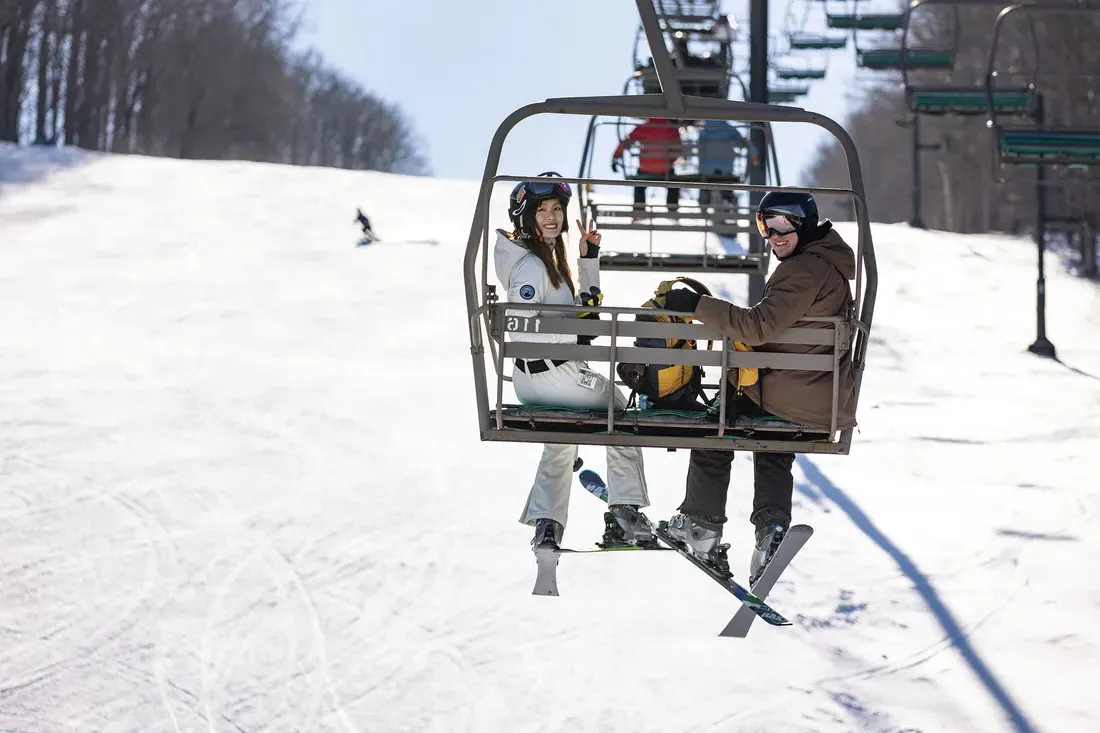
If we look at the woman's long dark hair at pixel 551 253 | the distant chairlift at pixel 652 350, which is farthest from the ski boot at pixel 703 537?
the woman's long dark hair at pixel 551 253

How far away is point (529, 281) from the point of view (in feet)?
15.9

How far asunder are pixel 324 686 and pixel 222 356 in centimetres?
756

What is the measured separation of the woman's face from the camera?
4.88 m

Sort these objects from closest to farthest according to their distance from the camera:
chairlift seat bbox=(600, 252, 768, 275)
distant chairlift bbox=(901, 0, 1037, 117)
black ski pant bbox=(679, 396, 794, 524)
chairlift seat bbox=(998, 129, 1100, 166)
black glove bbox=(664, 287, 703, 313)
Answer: black glove bbox=(664, 287, 703, 313) → black ski pant bbox=(679, 396, 794, 524) → chairlift seat bbox=(600, 252, 768, 275) → chairlift seat bbox=(998, 129, 1100, 166) → distant chairlift bbox=(901, 0, 1037, 117)

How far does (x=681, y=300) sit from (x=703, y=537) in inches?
47.8

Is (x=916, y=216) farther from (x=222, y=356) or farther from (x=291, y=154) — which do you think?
(x=291, y=154)

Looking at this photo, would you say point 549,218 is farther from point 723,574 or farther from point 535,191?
point 723,574

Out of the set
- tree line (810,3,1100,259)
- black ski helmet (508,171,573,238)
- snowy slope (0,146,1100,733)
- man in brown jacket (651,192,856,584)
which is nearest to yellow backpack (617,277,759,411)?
man in brown jacket (651,192,856,584)

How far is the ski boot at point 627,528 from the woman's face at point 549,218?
47.3 inches

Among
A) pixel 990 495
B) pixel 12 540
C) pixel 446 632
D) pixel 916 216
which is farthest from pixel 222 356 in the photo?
pixel 916 216

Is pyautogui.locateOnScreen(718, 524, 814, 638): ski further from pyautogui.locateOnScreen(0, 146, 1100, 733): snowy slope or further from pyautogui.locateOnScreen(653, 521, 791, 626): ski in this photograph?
pyautogui.locateOnScreen(0, 146, 1100, 733): snowy slope

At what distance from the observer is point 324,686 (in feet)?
26.4

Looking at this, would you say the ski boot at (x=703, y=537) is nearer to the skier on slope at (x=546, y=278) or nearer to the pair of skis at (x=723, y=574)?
the pair of skis at (x=723, y=574)

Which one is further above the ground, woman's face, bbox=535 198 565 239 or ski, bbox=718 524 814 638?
woman's face, bbox=535 198 565 239
